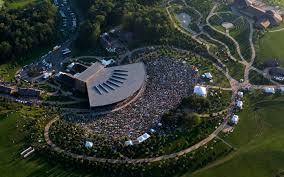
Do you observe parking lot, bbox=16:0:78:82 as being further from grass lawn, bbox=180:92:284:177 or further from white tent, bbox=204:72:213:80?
grass lawn, bbox=180:92:284:177

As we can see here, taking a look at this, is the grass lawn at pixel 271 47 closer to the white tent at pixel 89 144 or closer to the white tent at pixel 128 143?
the white tent at pixel 128 143

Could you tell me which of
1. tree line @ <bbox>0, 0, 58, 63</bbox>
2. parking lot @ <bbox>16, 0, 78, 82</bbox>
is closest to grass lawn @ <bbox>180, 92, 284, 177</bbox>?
parking lot @ <bbox>16, 0, 78, 82</bbox>

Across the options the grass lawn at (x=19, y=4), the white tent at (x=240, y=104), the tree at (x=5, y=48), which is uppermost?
the grass lawn at (x=19, y=4)

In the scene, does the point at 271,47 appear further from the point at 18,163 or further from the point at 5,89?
the point at 18,163

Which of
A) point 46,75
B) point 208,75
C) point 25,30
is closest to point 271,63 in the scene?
point 208,75

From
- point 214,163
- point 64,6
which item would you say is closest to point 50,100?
point 214,163

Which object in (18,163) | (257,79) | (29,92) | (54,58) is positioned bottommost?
(18,163)

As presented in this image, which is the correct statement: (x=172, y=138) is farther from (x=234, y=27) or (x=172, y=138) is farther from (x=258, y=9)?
(x=258, y=9)

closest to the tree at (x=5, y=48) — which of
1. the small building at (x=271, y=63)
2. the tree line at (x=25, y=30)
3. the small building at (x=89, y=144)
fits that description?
the tree line at (x=25, y=30)
